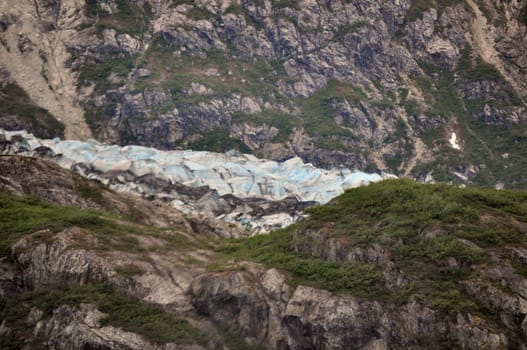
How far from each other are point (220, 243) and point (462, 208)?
75.9 ft

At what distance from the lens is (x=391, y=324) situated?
46.1 m

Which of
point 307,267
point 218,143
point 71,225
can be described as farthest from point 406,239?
point 218,143

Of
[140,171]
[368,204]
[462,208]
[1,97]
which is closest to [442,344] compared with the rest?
[462,208]

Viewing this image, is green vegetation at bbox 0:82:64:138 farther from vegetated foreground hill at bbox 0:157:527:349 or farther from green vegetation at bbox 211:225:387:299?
green vegetation at bbox 211:225:387:299

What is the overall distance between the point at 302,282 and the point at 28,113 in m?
145

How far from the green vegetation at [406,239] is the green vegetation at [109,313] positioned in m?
6.63

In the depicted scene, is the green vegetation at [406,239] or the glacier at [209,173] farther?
the glacier at [209,173]

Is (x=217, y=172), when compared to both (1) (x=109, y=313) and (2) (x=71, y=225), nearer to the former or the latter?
(2) (x=71, y=225)

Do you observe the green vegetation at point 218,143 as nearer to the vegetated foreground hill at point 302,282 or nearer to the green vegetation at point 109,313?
the vegetated foreground hill at point 302,282

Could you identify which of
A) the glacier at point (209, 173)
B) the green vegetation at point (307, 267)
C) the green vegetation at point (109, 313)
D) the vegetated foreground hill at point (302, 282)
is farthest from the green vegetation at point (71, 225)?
the glacier at point (209, 173)

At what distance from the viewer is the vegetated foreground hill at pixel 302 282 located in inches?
1799

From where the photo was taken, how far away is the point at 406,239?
5141 centimetres

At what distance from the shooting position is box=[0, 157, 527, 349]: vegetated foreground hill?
4569 centimetres

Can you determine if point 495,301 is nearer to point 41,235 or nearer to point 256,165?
point 41,235
